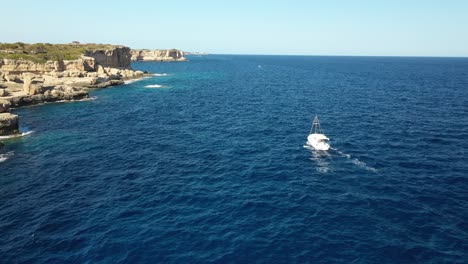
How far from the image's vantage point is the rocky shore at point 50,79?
97.7 metres

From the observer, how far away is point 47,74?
134 m

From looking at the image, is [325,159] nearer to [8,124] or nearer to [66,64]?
[8,124]

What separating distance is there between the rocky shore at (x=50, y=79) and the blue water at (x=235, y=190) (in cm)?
1949

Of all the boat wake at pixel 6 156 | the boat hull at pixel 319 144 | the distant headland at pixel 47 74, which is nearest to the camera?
the boat wake at pixel 6 156

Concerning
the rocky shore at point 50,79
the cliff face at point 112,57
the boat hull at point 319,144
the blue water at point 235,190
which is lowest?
the blue water at point 235,190

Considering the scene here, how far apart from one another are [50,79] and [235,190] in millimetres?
113181

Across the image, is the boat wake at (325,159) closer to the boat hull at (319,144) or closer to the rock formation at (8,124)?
the boat hull at (319,144)

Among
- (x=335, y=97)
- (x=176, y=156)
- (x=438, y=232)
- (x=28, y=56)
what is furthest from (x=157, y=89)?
(x=438, y=232)

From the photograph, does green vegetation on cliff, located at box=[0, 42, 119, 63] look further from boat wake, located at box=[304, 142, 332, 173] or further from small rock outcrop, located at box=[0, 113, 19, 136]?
boat wake, located at box=[304, 142, 332, 173]

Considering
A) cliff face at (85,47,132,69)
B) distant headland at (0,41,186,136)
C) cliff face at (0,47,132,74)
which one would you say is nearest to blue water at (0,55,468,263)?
distant headland at (0,41,186,136)

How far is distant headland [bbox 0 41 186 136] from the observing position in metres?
102

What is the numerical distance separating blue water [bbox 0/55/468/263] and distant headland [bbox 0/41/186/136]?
21.9m

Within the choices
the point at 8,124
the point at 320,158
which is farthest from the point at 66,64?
the point at 320,158

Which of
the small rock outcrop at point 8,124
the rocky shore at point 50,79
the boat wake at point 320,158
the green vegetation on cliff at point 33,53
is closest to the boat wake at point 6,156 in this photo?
the small rock outcrop at point 8,124
